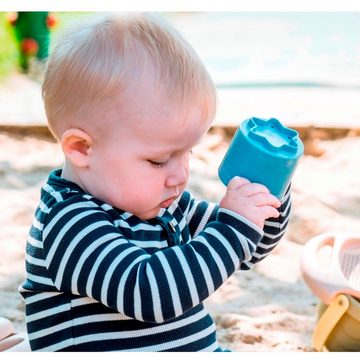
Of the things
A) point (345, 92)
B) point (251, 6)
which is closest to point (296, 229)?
point (251, 6)

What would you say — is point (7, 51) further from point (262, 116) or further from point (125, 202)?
point (125, 202)

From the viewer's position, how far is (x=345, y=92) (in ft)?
16.4

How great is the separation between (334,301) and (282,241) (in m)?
0.84

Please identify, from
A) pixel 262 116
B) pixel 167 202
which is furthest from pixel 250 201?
pixel 262 116

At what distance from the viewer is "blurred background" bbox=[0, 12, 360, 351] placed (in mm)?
2359

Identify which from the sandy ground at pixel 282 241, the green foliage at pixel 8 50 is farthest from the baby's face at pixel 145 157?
the green foliage at pixel 8 50

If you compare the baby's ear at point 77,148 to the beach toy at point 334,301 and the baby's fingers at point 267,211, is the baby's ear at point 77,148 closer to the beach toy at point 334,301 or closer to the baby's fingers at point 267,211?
the baby's fingers at point 267,211

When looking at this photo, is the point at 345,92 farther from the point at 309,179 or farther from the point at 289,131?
the point at 289,131

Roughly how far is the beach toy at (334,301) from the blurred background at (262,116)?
0.33 ft

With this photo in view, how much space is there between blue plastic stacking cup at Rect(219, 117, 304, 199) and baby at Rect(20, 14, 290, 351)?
2cm

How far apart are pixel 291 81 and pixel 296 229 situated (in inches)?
101

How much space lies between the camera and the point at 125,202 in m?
1.49

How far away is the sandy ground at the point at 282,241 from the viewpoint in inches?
87.8

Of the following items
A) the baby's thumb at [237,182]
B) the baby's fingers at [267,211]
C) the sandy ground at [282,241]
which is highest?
the baby's thumb at [237,182]
